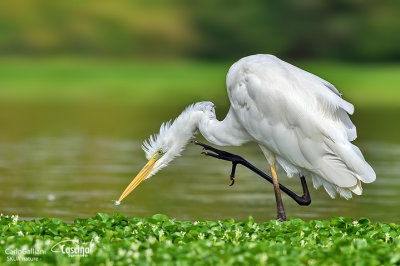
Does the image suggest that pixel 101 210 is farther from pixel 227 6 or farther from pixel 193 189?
pixel 227 6

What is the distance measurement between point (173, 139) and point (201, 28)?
47391 millimetres

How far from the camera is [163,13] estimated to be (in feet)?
183

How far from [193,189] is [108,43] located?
43.4m

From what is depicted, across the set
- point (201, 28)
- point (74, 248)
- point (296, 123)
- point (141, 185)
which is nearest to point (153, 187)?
point (141, 185)

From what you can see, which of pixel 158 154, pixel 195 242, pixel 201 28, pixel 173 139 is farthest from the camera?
pixel 201 28

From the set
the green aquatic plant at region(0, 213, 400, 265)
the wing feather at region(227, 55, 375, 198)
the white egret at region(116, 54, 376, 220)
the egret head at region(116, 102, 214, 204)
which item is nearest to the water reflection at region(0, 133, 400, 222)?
the egret head at region(116, 102, 214, 204)

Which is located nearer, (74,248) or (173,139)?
(74,248)

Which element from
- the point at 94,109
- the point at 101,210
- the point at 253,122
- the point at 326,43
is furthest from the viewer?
the point at 326,43

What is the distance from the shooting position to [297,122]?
25.7 feet

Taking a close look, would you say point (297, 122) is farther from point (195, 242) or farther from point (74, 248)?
point (74, 248)

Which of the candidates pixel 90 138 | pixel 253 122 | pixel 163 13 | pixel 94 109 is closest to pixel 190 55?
pixel 163 13

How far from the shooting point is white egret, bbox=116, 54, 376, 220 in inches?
303

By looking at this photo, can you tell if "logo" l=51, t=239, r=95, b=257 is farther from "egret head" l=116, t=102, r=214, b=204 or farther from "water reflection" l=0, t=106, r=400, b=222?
"water reflection" l=0, t=106, r=400, b=222

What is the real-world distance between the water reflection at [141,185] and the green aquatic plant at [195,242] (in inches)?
97.5
